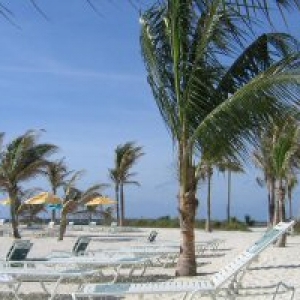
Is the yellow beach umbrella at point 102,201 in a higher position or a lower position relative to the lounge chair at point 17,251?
higher

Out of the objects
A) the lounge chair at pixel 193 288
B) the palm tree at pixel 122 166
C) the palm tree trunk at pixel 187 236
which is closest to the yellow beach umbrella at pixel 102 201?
the palm tree at pixel 122 166

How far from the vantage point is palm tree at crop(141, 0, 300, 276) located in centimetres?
981

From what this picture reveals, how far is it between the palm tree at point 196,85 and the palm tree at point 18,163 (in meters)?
15.2

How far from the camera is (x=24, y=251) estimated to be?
426 inches

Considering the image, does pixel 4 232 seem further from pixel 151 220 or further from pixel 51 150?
pixel 151 220

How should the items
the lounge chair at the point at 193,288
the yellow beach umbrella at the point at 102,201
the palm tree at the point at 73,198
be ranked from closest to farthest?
the lounge chair at the point at 193,288
the palm tree at the point at 73,198
the yellow beach umbrella at the point at 102,201

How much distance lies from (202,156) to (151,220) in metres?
32.6

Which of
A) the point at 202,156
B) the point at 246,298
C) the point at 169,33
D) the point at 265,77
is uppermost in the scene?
the point at 169,33

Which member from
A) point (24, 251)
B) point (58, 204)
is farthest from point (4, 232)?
point (24, 251)

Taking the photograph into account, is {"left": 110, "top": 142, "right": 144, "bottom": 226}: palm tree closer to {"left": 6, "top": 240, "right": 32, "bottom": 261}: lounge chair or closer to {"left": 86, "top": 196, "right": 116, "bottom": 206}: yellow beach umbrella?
{"left": 86, "top": 196, "right": 116, "bottom": 206}: yellow beach umbrella

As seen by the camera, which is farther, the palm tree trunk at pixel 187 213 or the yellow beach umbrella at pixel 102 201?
the yellow beach umbrella at pixel 102 201

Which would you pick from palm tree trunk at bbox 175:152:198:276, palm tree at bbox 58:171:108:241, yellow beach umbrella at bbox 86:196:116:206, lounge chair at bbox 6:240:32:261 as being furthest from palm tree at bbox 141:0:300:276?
yellow beach umbrella at bbox 86:196:116:206

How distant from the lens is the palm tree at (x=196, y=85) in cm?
981

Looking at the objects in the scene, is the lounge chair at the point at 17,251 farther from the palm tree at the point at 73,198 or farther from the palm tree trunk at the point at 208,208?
the palm tree trunk at the point at 208,208
